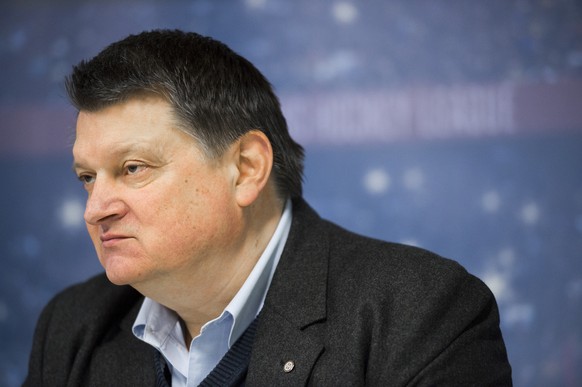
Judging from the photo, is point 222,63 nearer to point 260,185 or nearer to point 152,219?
point 260,185

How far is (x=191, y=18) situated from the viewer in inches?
122

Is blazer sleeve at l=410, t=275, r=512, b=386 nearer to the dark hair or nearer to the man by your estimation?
the man

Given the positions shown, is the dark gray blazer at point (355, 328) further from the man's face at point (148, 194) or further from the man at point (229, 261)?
the man's face at point (148, 194)

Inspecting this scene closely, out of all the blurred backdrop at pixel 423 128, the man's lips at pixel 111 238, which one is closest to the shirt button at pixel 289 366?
the man's lips at pixel 111 238

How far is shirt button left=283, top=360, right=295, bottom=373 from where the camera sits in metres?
1.88

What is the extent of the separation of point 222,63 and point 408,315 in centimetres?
85

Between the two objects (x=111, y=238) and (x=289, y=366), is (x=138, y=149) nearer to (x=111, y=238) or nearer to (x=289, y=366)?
(x=111, y=238)

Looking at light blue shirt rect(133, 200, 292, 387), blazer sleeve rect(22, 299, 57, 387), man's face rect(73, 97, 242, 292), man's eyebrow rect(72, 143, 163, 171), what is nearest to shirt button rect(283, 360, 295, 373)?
light blue shirt rect(133, 200, 292, 387)

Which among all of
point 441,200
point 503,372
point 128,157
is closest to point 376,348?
point 503,372

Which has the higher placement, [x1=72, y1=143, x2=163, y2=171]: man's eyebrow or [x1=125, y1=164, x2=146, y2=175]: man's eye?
[x1=72, y1=143, x2=163, y2=171]: man's eyebrow

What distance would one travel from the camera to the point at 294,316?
1975mm

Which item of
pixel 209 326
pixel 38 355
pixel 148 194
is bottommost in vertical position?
pixel 38 355

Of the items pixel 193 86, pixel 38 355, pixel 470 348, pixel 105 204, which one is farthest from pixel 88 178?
pixel 470 348

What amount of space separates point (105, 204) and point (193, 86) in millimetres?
379
